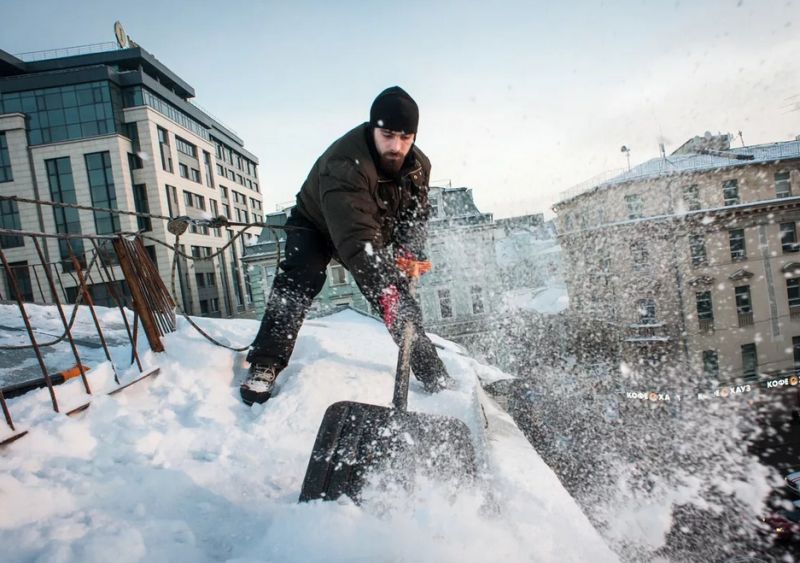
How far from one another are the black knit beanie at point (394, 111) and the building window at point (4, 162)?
111 feet

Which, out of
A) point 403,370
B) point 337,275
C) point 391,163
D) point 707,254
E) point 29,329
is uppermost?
point 391,163

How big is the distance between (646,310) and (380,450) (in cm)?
2684

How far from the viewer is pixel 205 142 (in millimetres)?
32844

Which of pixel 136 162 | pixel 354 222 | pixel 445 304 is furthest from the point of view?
pixel 136 162

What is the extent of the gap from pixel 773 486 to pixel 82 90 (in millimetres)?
38293

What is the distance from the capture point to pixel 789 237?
2180 centimetres

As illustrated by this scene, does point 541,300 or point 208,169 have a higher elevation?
point 208,169

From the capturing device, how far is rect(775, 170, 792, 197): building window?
2164cm

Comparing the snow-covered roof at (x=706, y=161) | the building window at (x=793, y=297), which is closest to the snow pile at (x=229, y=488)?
the snow-covered roof at (x=706, y=161)

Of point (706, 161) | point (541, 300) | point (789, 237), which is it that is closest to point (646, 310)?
point (541, 300)

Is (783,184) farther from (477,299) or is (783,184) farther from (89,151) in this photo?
(89,151)

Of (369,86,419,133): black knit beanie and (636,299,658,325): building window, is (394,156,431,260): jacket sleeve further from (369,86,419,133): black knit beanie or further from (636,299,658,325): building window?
(636,299,658,325): building window

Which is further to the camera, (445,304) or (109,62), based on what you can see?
(109,62)

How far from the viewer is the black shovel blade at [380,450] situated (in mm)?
1109
